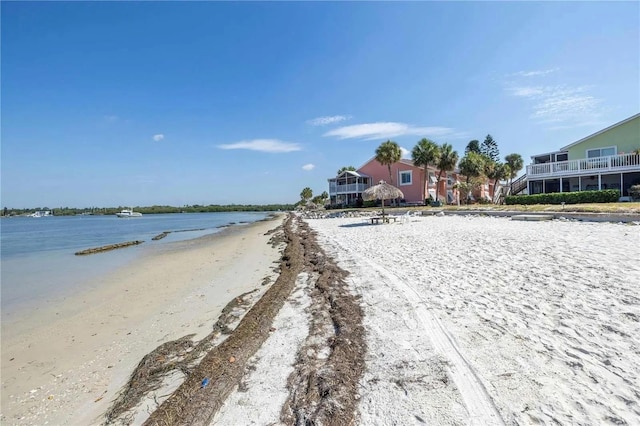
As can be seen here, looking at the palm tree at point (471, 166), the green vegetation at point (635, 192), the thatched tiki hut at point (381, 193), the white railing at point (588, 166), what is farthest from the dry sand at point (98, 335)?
the palm tree at point (471, 166)

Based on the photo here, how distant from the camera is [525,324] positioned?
3.98 metres

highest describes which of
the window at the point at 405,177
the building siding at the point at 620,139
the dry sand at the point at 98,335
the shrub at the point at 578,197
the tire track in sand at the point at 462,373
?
the building siding at the point at 620,139

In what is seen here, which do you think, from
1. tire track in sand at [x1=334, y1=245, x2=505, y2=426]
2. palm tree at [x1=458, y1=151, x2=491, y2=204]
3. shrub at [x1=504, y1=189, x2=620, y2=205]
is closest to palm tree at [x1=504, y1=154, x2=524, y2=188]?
palm tree at [x1=458, y1=151, x2=491, y2=204]

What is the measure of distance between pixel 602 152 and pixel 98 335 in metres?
31.2

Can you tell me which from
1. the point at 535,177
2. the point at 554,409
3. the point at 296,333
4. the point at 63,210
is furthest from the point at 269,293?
the point at 63,210

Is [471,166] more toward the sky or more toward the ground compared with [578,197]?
more toward the sky

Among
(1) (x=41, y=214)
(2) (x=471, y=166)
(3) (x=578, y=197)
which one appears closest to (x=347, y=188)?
(2) (x=471, y=166)

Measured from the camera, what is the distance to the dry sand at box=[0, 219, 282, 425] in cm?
360

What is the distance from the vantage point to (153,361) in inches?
165

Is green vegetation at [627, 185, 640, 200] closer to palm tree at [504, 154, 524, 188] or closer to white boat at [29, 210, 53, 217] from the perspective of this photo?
palm tree at [504, 154, 524, 188]

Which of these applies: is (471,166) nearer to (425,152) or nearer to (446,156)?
(446,156)

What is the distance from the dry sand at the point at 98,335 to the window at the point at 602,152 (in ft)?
87.3

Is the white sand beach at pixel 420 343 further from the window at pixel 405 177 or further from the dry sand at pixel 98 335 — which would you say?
the window at pixel 405 177

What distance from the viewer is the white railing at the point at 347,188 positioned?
40.9 meters
